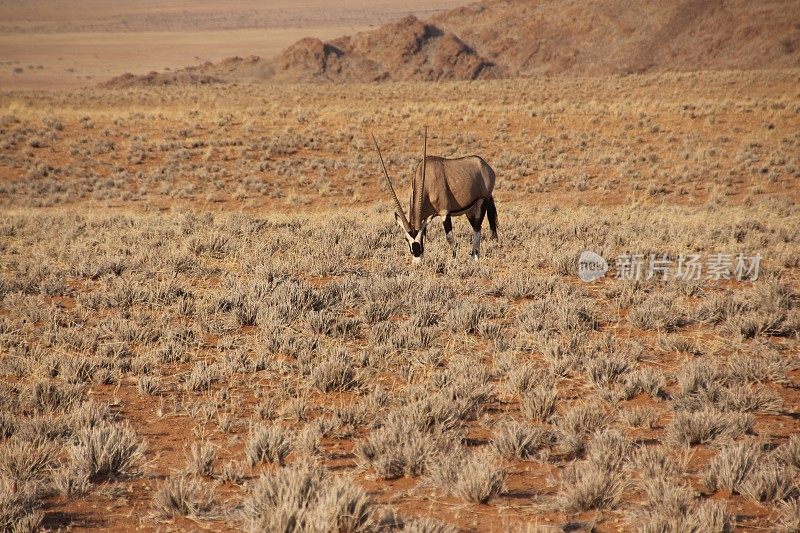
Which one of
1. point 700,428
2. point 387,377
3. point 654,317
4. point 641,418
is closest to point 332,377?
point 387,377

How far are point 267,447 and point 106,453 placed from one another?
1.20 m

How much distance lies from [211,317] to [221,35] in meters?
143

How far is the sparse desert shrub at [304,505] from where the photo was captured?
4223 mm

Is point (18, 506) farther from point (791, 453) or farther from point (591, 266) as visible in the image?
point (591, 266)

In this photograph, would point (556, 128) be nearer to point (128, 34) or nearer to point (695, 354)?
point (695, 354)

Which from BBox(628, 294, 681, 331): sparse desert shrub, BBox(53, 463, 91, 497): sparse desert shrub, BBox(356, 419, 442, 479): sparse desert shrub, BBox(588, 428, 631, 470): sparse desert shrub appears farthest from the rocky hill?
BBox(53, 463, 91, 497): sparse desert shrub

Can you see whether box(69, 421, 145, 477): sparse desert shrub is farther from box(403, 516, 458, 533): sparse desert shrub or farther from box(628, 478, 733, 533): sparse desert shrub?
box(628, 478, 733, 533): sparse desert shrub

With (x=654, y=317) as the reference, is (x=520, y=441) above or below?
below

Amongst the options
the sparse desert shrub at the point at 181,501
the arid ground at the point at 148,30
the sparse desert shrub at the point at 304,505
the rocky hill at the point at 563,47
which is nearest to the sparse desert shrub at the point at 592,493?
the sparse desert shrub at the point at 304,505

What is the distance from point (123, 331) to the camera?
26.7 ft

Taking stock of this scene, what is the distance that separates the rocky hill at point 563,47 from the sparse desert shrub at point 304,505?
67234mm

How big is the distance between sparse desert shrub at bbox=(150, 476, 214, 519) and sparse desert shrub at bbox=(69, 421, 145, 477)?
1.89 feet

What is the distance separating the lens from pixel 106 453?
5.14 metres

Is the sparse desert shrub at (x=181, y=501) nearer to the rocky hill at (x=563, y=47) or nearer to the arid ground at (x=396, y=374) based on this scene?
the arid ground at (x=396, y=374)
